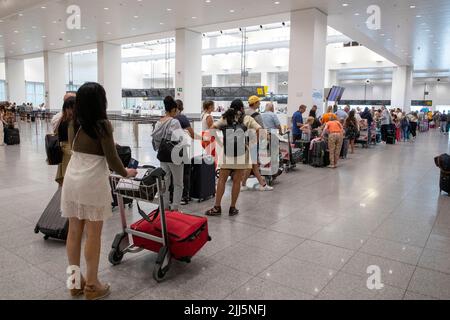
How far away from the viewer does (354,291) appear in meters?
2.81

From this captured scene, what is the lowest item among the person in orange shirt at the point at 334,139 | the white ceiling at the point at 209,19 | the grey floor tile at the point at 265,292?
the grey floor tile at the point at 265,292

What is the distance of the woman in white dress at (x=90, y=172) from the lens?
2.36m

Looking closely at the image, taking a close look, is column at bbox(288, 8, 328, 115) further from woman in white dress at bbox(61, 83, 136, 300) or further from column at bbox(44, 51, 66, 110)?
column at bbox(44, 51, 66, 110)

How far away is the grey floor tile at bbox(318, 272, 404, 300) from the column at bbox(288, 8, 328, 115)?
37.0 feet

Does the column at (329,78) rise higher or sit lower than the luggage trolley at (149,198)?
higher

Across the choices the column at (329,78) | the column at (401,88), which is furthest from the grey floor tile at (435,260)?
the column at (329,78)

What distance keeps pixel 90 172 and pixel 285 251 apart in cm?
209

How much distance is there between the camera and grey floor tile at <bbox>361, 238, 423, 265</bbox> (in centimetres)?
349

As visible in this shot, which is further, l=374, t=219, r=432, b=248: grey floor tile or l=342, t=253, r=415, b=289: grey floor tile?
l=374, t=219, r=432, b=248: grey floor tile

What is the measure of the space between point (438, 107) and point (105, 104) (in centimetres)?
4670

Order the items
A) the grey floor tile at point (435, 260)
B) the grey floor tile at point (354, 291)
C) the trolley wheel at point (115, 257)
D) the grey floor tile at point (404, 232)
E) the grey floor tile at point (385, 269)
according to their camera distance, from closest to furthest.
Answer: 1. the grey floor tile at point (354, 291)
2. the grey floor tile at point (385, 269)
3. the trolley wheel at point (115, 257)
4. the grey floor tile at point (435, 260)
5. the grey floor tile at point (404, 232)

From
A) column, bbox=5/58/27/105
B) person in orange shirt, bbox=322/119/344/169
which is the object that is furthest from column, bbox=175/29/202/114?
column, bbox=5/58/27/105

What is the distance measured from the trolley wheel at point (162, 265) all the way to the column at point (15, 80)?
3534 centimetres

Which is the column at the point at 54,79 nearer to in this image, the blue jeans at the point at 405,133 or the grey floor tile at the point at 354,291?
the blue jeans at the point at 405,133
